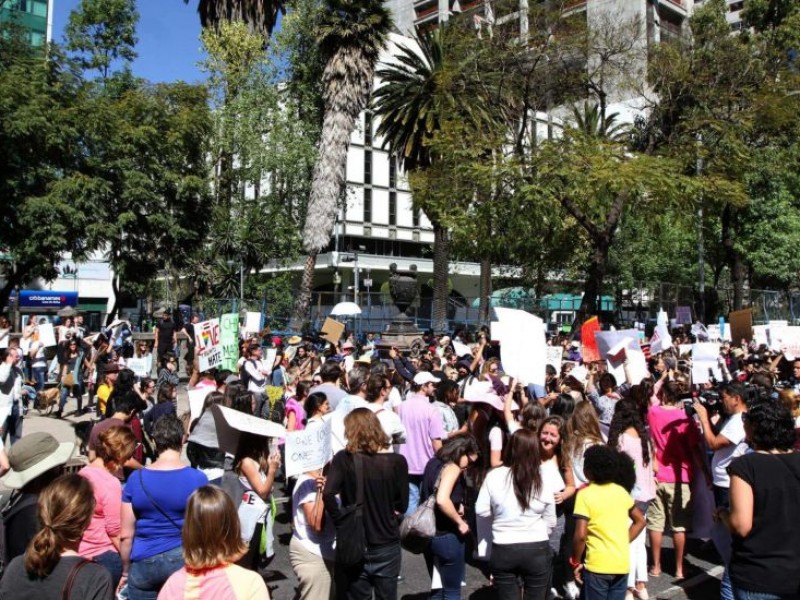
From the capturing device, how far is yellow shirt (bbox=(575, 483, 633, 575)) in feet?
14.7

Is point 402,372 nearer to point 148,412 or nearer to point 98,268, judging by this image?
point 148,412

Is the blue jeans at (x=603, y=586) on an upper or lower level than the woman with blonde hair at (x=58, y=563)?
lower

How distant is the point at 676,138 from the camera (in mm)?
22406

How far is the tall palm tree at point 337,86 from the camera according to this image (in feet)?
82.4

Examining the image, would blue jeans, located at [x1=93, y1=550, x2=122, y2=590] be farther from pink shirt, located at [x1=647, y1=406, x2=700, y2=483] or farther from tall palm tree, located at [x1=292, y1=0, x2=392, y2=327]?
tall palm tree, located at [x1=292, y1=0, x2=392, y2=327]

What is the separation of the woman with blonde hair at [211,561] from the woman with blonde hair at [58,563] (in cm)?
31

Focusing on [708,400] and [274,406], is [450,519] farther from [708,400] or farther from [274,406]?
[708,400]

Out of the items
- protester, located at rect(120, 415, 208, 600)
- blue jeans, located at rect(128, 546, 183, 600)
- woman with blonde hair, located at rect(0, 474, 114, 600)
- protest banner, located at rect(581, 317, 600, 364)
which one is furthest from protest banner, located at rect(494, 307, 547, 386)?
woman with blonde hair, located at rect(0, 474, 114, 600)

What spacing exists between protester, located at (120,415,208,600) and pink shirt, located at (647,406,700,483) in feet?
13.5

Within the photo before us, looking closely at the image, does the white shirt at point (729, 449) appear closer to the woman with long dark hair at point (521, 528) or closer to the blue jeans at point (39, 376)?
the woman with long dark hair at point (521, 528)

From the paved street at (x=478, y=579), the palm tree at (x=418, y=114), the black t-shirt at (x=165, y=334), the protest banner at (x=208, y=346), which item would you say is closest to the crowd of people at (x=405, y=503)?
the paved street at (x=478, y=579)

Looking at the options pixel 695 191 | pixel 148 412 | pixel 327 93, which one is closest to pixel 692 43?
pixel 695 191

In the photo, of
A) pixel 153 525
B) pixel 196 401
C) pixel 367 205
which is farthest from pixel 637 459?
pixel 367 205

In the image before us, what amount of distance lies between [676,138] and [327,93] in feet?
38.9
